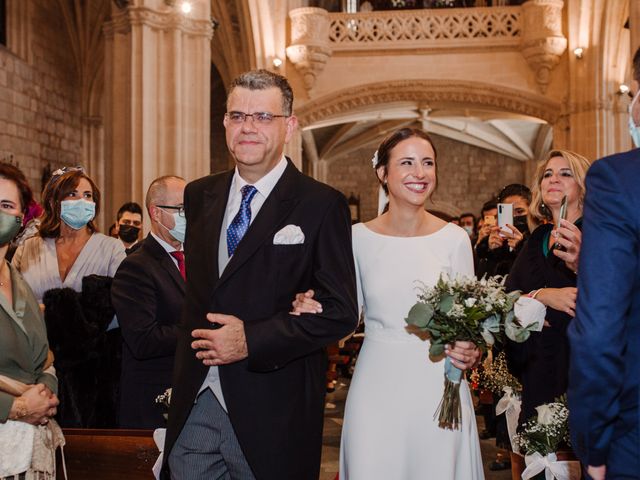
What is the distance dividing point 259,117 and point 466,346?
974 mm

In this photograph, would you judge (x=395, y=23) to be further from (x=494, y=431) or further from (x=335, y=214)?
(x=335, y=214)

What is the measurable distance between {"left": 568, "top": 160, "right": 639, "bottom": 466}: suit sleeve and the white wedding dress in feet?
3.35

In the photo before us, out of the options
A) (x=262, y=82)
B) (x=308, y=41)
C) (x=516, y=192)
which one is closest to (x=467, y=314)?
(x=262, y=82)

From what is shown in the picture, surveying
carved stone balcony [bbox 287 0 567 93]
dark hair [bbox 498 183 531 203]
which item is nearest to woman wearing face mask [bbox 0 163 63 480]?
dark hair [bbox 498 183 531 203]

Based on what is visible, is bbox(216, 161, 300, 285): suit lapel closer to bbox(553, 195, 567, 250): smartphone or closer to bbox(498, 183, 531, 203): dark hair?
bbox(553, 195, 567, 250): smartphone

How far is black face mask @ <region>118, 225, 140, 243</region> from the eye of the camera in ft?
18.7

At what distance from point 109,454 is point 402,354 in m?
1.30

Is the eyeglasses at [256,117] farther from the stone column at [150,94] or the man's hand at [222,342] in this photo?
the stone column at [150,94]

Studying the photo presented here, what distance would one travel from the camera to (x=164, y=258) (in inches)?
132

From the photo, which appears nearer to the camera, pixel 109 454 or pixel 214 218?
pixel 214 218

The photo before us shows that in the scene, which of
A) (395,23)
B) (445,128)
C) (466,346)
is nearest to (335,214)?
(466,346)

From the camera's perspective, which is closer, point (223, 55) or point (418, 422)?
point (418, 422)

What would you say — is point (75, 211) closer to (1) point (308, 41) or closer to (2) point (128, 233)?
(2) point (128, 233)

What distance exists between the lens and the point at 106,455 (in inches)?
125
